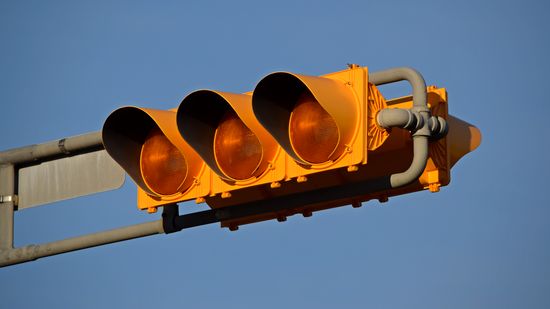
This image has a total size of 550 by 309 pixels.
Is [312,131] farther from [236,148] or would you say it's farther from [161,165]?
[161,165]

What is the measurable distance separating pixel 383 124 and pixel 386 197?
0.99 metres

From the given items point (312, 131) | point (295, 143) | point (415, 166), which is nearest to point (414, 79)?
point (415, 166)

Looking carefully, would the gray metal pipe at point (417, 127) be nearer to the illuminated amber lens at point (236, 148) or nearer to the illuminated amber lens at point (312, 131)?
the illuminated amber lens at point (312, 131)

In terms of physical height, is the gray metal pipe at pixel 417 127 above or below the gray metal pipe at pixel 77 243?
above

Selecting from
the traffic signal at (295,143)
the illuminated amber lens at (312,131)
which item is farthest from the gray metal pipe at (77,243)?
the illuminated amber lens at (312,131)

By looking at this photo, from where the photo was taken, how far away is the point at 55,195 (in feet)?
57.2

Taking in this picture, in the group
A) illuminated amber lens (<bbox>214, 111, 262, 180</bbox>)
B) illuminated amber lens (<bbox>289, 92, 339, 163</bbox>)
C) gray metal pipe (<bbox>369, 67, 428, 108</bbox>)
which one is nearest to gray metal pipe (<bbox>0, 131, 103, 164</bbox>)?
illuminated amber lens (<bbox>214, 111, 262, 180</bbox>)

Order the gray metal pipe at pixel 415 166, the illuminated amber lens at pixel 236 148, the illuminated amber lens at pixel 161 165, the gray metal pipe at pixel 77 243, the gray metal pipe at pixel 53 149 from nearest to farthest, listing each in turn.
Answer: the gray metal pipe at pixel 415 166, the illuminated amber lens at pixel 236 148, the illuminated amber lens at pixel 161 165, the gray metal pipe at pixel 77 243, the gray metal pipe at pixel 53 149

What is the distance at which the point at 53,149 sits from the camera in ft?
56.7

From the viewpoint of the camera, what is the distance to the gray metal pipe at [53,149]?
56.0 feet

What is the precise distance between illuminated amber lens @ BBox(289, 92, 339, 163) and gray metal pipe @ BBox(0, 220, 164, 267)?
1.74 m

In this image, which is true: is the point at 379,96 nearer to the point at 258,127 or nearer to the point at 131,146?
the point at 258,127

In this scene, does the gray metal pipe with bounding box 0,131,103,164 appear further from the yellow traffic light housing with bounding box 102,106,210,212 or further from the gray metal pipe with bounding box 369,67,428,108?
the gray metal pipe with bounding box 369,67,428,108

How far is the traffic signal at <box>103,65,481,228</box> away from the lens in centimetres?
1555
